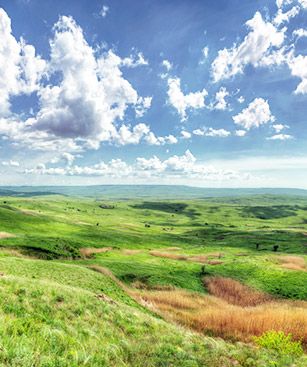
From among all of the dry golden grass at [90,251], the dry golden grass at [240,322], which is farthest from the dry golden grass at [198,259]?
the dry golden grass at [240,322]

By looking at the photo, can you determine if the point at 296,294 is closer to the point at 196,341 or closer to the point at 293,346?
the point at 293,346

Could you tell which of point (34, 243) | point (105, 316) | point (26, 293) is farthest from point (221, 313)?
point (34, 243)

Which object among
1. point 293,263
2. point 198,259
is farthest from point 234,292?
point 293,263

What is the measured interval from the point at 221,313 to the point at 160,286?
57.0ft

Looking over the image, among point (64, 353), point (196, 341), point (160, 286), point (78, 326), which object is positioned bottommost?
point (160, 286)

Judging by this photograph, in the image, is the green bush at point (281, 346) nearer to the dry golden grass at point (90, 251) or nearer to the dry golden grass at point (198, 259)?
the dry golden grass at point (90, 251)

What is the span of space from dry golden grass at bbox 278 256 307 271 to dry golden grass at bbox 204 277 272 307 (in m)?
20.0

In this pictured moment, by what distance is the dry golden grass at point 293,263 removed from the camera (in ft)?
204

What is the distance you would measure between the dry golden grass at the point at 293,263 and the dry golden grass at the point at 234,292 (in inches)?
789

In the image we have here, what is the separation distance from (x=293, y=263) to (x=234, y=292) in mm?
30440

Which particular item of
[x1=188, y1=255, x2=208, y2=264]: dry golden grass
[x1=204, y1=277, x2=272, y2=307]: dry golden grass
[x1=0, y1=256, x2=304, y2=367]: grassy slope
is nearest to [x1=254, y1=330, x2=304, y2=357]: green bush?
[x1=0, y1=256, x2=304, y2=367]: grassy slope

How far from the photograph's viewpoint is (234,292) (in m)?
43.9

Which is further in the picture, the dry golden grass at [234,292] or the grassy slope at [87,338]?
the dry golden grass at [234,292]

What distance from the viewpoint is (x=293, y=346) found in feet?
57.0
